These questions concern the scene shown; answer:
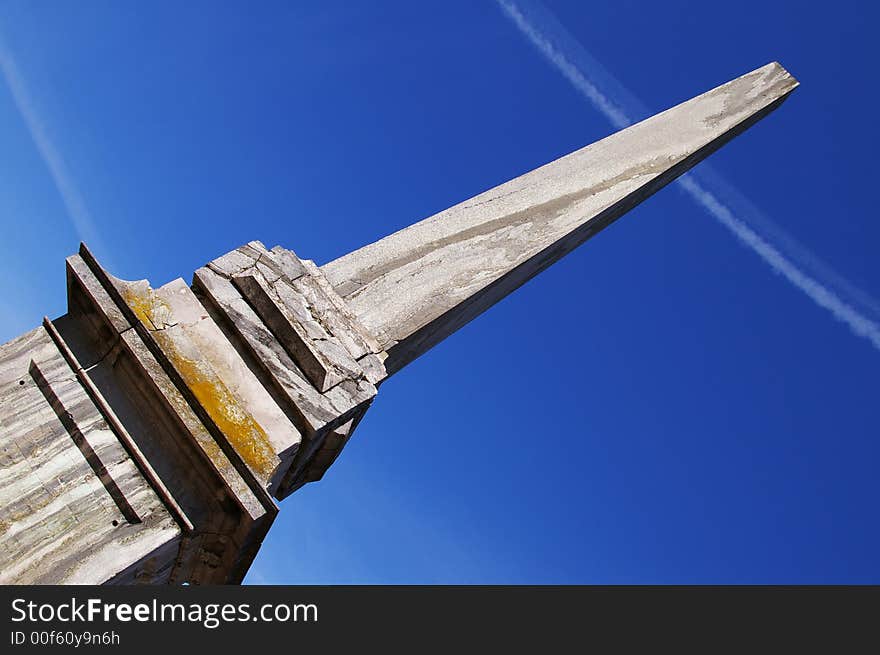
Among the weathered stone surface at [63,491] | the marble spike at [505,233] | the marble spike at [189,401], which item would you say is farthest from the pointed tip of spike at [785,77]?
the weathered stone surface at [63,491]

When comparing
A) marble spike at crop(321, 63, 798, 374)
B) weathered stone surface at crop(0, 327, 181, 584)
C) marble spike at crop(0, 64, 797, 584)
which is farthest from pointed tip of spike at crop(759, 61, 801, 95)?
weathered stone surface at crop(0, 327, 181, 584)

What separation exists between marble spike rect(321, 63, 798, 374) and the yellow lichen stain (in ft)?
3.49

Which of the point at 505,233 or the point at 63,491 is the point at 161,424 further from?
the point at 505,233

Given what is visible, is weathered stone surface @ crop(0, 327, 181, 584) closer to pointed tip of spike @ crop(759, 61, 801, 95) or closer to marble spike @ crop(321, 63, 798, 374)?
marble spike @ crop(321, 63, 798, 374)

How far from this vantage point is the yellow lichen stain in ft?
12.3

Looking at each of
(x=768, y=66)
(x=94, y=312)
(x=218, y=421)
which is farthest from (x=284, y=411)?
(x=768, y=66)

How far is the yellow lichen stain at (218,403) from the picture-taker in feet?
12.3

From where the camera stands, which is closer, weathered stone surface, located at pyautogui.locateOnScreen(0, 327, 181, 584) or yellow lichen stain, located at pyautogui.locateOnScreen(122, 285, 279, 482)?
weathered stone surface, located at pyautogui.locateOnScreen(0, 327, 181, 584)

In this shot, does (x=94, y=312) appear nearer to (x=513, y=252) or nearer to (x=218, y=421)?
(x=218, y=421)

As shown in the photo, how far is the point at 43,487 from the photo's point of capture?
3.54m

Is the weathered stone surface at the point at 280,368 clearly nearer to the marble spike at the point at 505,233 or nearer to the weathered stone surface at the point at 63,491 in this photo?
the marble spike at the point at 505,233
